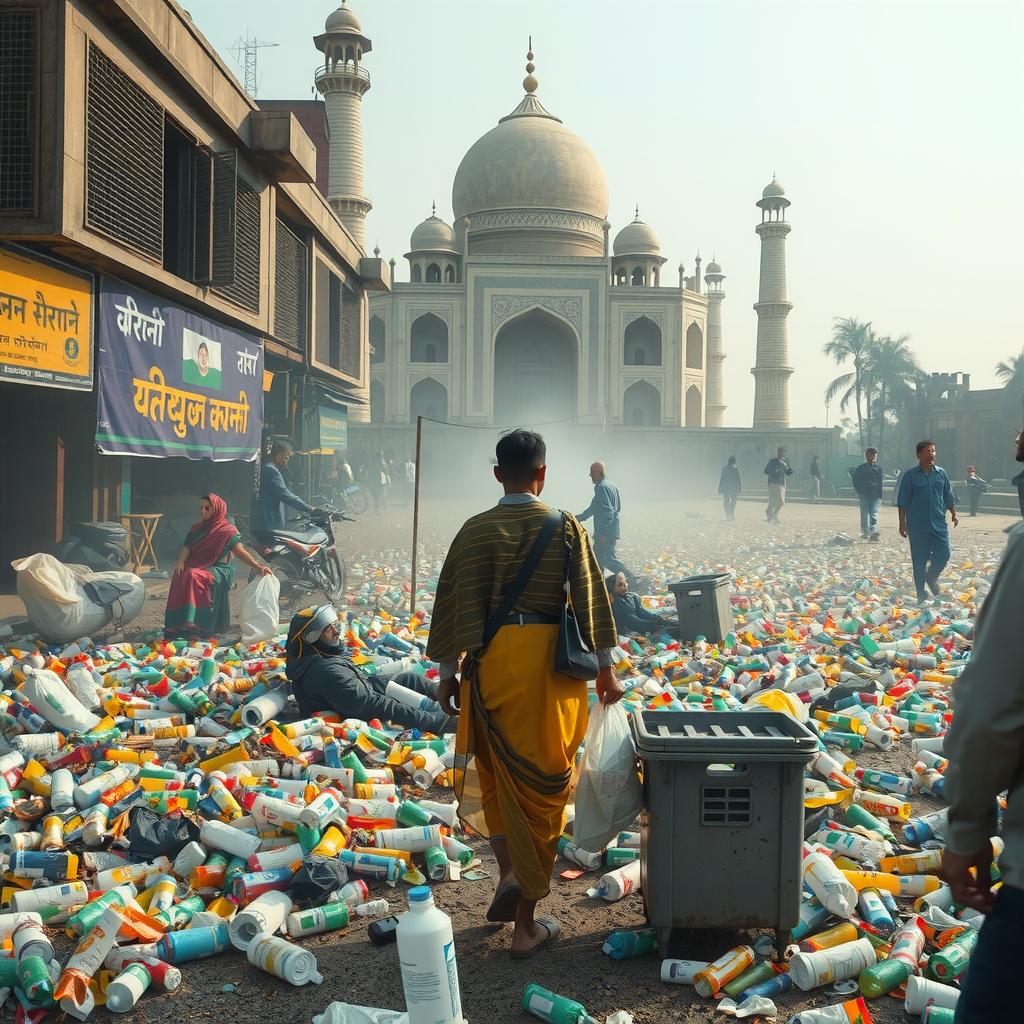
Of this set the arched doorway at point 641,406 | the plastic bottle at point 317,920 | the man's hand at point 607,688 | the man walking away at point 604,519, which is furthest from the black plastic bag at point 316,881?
the arched doorway at point 641,406

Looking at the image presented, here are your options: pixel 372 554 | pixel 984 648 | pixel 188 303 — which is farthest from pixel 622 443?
pixel 984 648

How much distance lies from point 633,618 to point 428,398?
133ft

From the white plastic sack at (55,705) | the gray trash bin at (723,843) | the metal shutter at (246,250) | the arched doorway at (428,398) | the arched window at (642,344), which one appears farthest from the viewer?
the arched window at (642,344)

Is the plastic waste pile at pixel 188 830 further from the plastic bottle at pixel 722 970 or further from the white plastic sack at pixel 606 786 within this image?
the plastic bottle at pixel 722 970

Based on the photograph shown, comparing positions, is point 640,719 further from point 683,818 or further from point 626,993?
point 626,993

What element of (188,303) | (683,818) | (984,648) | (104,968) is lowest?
(104,968)

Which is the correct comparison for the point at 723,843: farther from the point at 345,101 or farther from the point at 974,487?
the point at 345,101

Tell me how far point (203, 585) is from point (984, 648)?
7.43 meters

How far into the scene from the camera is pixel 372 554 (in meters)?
14.8

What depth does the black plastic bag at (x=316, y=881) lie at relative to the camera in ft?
11.9

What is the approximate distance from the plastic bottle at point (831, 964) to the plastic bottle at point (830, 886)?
0.26m

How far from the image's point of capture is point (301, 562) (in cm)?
1011

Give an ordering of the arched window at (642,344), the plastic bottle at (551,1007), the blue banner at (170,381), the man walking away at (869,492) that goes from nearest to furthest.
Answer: the plastic bottle at (551,1007) → the blue banner at (170,381) → the man walking away at (869,492) → the arched window at (642,344)

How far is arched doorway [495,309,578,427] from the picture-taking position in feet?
162
